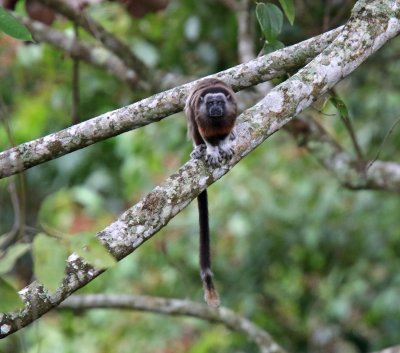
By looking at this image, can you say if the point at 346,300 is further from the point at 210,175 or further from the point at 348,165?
the point at 210,175

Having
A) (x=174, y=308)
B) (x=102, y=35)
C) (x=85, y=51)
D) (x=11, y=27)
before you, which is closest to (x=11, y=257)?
(x=11, y=27)

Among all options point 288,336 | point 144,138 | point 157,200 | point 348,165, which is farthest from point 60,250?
point 288,336

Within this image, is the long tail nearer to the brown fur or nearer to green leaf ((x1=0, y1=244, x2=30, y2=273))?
the brown fur

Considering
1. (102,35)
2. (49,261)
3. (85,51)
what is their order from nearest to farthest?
(49,261) → (102,35) → (85,51)

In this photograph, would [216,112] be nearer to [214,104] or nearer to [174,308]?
[214,104]

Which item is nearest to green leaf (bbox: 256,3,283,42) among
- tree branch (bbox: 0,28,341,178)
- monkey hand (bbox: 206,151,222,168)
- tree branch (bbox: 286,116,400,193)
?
tree branch (bbox: 0,28,341,178)

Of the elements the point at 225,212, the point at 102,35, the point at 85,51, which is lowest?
the point at 225,212
